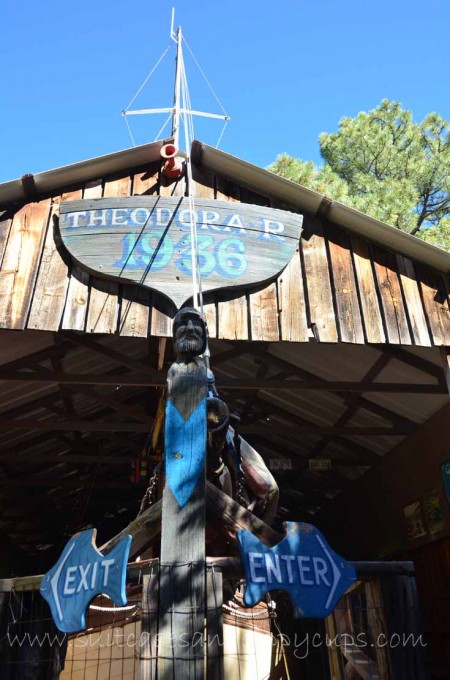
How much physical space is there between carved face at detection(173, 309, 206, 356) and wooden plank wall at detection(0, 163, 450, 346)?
214 cm

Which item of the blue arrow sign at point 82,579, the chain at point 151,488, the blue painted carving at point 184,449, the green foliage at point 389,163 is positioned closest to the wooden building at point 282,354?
the chain at point 151,488

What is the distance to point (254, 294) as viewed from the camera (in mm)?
6039

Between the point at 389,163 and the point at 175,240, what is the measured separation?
14.7 metres

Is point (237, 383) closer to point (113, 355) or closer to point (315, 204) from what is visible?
point (113, 355)

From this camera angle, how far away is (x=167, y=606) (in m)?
2.75

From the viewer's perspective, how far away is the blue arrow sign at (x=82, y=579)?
2730 mm

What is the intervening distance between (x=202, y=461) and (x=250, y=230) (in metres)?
3.71

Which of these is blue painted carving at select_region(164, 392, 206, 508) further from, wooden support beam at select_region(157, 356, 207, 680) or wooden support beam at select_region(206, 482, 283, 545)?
wooden support beam at select_region(206, 482, 283, 545)

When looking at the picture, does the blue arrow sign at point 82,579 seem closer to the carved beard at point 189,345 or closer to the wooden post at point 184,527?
the wooden post at point 184,527

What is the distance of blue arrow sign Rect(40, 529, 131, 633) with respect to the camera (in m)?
2.73

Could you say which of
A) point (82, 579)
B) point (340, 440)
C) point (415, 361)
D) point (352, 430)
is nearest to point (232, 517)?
point (82, 579)

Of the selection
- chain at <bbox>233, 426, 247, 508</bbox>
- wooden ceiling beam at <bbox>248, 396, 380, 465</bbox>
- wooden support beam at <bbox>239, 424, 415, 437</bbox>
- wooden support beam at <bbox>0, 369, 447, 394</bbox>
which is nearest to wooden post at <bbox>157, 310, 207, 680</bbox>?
chain at <bbox>233, 426, 247, 508</bbox>

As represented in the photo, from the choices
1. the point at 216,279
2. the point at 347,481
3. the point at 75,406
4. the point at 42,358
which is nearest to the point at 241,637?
the point at 216,279

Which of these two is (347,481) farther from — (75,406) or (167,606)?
(167,606)
